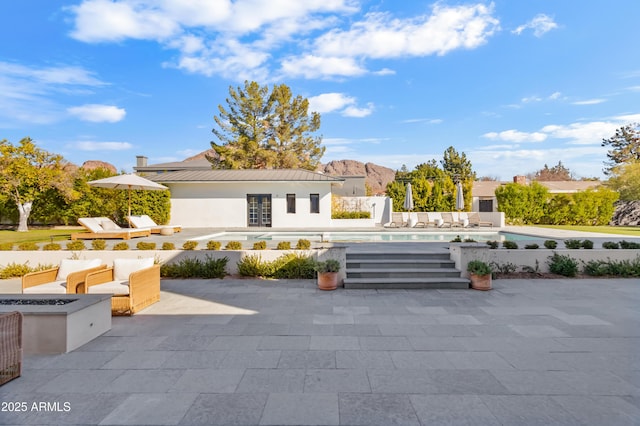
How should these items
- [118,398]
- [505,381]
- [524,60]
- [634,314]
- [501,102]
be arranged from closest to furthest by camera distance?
1. [118,398]
2. [505,381]
3. [634,314]
4. [524,60]
5. [501,102]

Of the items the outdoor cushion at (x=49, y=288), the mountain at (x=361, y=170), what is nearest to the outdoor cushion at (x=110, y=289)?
the outdoor cushion at (x=49, y=288)

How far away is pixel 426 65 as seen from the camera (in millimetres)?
19625

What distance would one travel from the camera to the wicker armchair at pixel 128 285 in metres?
5.11

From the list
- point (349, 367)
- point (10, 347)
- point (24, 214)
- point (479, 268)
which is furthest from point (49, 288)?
point (24, 214)

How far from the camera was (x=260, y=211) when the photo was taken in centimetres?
2020

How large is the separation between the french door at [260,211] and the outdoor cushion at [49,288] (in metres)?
14.6

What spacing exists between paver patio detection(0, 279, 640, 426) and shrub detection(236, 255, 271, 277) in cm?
207

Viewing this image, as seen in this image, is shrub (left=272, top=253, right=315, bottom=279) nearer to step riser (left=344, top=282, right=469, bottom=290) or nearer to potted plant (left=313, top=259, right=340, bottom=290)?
potted plant (left=313, top=259, right=340, bottom=290)

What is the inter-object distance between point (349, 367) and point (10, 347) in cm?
341

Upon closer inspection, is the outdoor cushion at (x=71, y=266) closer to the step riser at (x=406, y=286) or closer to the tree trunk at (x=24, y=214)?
the step riser at (x=406, y=286)

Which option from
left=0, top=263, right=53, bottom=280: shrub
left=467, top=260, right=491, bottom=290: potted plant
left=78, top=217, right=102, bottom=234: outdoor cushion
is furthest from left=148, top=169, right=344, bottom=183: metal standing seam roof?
left=467, top=260, right=491, bottom=290: potted plant

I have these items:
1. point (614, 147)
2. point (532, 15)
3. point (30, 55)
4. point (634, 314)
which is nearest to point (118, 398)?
point (634, 314)

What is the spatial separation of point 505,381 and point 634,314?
12.5 ft

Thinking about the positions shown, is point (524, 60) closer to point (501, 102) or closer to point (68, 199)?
point (501, 102)
